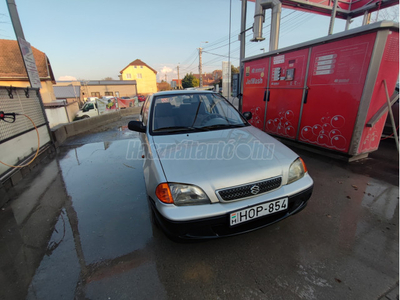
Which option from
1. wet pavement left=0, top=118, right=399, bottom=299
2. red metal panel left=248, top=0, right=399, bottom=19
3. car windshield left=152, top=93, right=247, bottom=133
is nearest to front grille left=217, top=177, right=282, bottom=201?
wet pavement left=0, top=118, right=399, bottom=299

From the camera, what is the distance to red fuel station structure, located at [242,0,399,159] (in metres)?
3.31

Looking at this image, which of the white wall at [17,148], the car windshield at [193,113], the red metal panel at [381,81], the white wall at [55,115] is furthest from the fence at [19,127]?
the red metal panel at [381,81]

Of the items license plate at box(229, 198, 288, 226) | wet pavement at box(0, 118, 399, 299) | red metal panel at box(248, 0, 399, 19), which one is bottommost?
wet pavement at box(0, 118, 399, 299)

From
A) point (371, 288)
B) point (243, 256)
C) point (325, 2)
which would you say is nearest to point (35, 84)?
point (243, 256)

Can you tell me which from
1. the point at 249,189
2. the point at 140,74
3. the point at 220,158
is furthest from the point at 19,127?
the point at 140,74

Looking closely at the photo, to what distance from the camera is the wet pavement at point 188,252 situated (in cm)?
160

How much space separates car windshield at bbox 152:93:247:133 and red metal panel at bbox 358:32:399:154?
259cm

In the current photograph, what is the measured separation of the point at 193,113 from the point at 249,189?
1570 millimetres

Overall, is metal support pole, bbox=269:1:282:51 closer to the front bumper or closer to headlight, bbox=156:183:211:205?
the front bumper

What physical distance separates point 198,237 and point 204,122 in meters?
1.60

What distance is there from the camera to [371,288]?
5.14ft

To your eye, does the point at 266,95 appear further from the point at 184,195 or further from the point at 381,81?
the point at 184,195

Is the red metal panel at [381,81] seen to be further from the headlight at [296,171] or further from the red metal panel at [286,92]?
the headlight at [296,171]

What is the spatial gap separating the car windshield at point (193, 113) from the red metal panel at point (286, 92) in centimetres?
238
